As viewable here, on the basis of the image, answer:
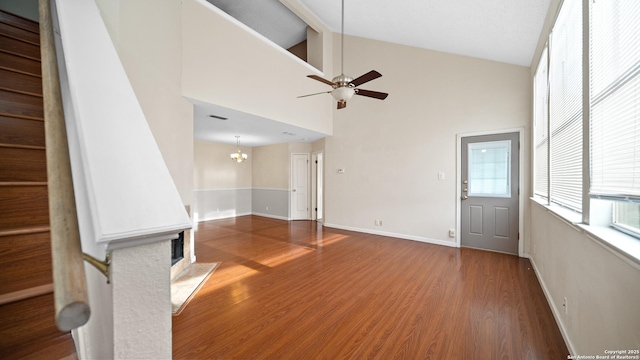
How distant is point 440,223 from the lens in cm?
454

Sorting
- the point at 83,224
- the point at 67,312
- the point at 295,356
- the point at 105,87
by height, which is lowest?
the point at 295,356

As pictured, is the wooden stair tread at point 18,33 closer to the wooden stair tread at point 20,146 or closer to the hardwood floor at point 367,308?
the wooden stair tread at point 20,146

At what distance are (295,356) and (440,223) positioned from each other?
3.77 m

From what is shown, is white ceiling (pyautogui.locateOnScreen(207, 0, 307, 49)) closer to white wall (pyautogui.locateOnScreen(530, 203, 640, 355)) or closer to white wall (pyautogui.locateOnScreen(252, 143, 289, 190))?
white wall (pyautogui.locateOnScreen(252, 143, 289, 190))

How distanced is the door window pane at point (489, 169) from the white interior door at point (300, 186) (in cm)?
437

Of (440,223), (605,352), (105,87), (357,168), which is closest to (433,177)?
(440,223)

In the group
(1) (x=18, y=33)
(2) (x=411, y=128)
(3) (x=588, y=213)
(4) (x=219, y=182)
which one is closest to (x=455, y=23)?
(2) (x=411, y=128)

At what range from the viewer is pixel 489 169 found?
13.5 ft

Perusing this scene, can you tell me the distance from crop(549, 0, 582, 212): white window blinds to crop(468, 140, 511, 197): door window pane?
1450mm

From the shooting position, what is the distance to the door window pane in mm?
3961

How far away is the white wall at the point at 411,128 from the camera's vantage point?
13.3 ft

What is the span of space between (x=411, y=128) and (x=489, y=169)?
1.56 metres

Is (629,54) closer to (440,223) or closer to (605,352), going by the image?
(605,352)

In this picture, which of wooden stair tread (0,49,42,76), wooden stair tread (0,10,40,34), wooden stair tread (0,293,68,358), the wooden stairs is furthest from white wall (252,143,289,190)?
wooden stair tread (0,293,68,358)
